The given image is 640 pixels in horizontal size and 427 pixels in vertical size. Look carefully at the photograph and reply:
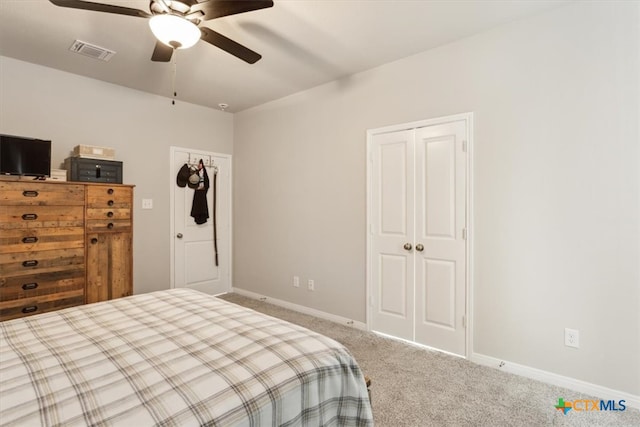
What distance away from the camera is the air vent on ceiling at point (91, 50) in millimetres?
2768

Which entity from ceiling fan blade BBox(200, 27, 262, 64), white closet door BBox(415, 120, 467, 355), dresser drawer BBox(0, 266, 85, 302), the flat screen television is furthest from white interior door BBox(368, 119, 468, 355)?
the flat screen television

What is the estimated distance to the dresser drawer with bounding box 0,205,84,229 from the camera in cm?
257

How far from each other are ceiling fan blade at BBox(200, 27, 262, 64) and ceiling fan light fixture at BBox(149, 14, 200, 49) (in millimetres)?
93

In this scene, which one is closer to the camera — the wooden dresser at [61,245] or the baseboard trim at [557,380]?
the baseboard trim at [557,380]

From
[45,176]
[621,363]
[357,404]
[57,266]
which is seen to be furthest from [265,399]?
[45,176]

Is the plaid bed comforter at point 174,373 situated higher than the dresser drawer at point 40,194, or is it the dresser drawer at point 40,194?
the dresser drawer at point 40,194

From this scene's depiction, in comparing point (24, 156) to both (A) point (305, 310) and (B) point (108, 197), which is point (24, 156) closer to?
(B) point (108, 197)

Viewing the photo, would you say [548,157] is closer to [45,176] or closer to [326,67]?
[326,67]

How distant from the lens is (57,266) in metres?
2.81

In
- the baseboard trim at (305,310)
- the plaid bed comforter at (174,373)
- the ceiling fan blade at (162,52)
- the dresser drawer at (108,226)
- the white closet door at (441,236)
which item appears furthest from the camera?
the baseboard trim at (305,310)

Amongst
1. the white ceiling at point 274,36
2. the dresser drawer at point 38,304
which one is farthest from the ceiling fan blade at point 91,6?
the dresser drawer at point 38,304

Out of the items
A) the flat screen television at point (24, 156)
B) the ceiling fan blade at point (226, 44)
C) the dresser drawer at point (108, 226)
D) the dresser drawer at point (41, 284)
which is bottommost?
the dresser drawer at point (41, 284)

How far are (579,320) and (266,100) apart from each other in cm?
390

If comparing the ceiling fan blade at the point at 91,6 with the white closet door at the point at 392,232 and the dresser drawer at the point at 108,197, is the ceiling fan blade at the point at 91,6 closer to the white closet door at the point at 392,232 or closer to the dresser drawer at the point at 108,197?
the dresser drawer at the point at 108,197
